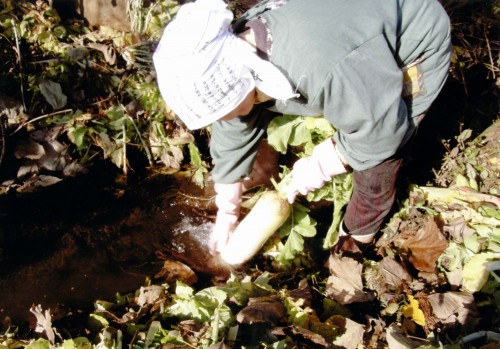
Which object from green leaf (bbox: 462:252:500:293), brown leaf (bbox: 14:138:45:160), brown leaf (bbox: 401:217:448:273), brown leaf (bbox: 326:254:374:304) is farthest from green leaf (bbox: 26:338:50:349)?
green leaf (bbox: 462:252:500:293)

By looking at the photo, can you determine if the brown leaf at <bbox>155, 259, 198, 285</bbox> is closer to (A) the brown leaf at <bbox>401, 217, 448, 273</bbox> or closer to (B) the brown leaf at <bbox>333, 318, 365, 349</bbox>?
(B) the brown leaf at <bbox>333, 318, 365, 349</bbox>

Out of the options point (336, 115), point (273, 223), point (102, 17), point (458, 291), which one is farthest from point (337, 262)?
point (102, 17)

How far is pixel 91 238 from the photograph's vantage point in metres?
2.33

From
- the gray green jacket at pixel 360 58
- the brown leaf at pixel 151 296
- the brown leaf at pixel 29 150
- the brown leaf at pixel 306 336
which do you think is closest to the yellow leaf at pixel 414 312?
the brown leaf at pixel 306 336

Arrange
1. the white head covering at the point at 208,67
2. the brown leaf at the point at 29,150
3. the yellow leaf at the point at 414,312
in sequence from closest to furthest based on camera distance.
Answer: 1. the white head covering at the point at 208,67
2. the yellow leaf at the point at 414,312
3. the brown leaf at the point at 29,150

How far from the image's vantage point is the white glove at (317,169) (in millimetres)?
1836

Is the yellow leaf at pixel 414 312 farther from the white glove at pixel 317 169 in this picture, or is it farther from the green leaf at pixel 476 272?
the white glove at pixel 317 169

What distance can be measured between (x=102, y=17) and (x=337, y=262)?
2325mm

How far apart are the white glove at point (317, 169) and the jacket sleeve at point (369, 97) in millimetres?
253

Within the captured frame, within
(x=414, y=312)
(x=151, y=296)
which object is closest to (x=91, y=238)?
(x=151, y=296)

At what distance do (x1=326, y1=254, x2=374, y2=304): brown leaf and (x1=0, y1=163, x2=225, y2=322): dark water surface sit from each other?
27.0 inches

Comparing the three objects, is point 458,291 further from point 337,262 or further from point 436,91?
point 436,91

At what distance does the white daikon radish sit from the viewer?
6.57 feet

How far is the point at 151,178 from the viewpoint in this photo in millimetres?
2621
